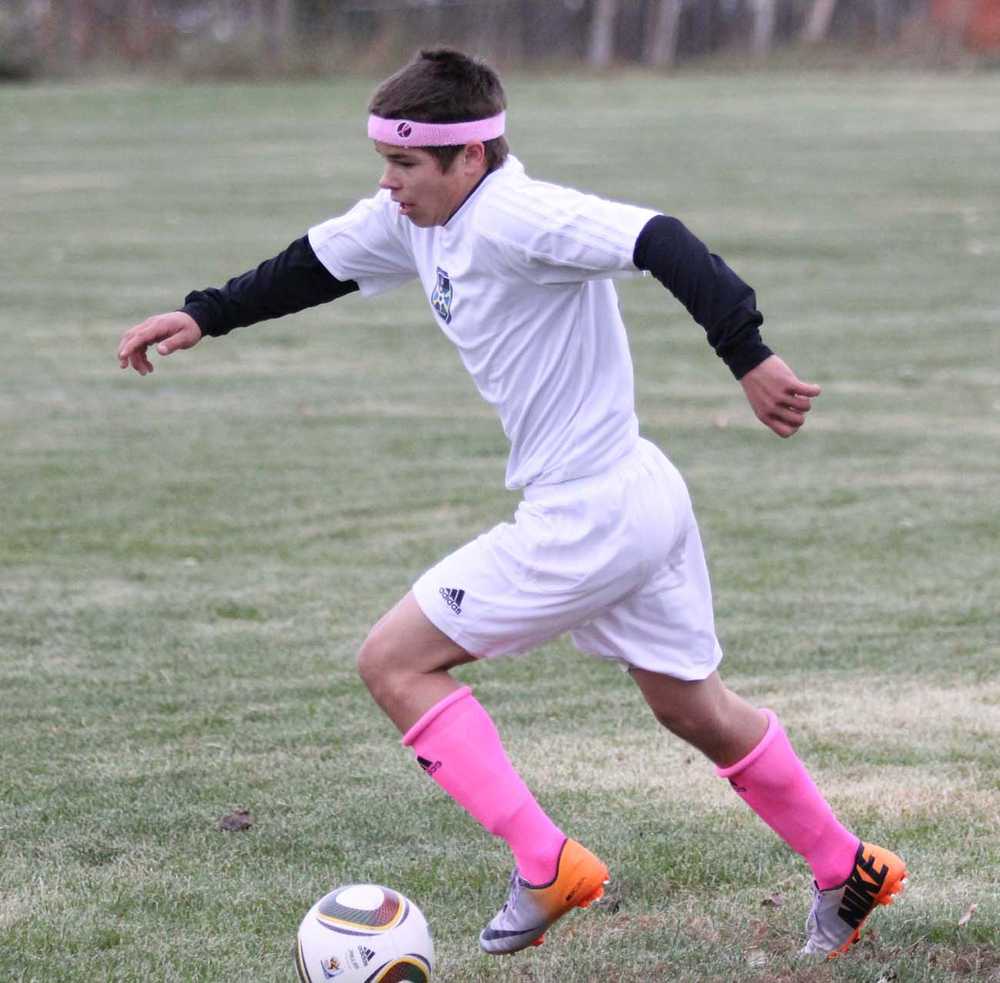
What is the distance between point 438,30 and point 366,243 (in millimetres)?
40219

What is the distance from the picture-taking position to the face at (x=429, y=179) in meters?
3.94

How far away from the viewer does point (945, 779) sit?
528cm

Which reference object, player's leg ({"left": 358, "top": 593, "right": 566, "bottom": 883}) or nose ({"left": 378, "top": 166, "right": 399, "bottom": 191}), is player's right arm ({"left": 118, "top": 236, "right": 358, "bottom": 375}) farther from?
player's leg ({"left": 358, "top": 593, "right": 566, "bottom": 883})

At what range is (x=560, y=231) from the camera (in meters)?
3.71

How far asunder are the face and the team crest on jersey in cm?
13

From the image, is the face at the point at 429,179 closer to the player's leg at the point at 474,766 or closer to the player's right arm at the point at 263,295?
the player's right arm at the point at 263,295

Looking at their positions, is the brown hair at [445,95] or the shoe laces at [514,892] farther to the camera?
the brown hair at [445,95]

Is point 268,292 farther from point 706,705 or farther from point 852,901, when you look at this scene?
point 852,901

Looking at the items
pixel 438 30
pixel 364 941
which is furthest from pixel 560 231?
pixel 438 30

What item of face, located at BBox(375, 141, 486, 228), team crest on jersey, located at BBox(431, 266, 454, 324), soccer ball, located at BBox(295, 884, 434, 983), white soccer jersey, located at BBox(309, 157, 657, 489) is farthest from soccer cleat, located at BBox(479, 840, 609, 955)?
face, located at BBox(375, 141, 486, 228)

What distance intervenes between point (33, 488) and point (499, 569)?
241 inches

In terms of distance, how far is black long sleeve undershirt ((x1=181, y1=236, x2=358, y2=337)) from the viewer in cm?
443

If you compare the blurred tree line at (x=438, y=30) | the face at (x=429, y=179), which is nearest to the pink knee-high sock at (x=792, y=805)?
the face at (x=429, y=179)

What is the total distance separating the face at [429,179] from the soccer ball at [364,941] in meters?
1.47
